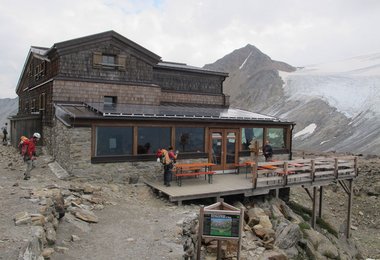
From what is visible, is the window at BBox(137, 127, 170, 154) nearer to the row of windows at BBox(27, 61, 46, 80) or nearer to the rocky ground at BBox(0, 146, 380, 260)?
the rocky ground at BBox(0, 146, 380, 260)

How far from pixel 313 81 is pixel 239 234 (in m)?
58.9

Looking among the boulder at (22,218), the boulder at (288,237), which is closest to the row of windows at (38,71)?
the boulder at (22,218)

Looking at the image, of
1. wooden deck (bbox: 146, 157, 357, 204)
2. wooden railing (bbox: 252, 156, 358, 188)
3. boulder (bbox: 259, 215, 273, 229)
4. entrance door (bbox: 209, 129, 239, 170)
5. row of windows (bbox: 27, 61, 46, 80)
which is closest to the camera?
boulder (bbox: 259, 215, 273, 229)

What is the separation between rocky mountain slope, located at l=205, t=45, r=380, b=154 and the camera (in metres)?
40.8

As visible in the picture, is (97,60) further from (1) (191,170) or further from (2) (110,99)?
(1) (191,170)

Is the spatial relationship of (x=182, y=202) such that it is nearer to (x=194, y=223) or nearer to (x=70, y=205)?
(x=194, y=223)

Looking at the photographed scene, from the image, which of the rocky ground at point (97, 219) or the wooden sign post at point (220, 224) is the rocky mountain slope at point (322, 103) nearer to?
the rocky ground at point (97, 219)

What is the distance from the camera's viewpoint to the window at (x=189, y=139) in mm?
16266

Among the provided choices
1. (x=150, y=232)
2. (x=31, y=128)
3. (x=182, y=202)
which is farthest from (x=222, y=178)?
(x=31, y=128)

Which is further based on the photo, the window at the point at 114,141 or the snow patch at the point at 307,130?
the snow patch at the point at 307,130

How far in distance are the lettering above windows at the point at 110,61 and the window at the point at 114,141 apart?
20.2 feet

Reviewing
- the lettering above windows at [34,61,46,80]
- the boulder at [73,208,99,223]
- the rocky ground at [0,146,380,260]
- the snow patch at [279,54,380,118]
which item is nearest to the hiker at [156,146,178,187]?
the rocky ground at [0,146,380,260]

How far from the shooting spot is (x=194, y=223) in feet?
35.1

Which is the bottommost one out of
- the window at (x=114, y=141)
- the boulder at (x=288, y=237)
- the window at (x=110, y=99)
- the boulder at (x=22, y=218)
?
the boulder at (x=288, y=237)
